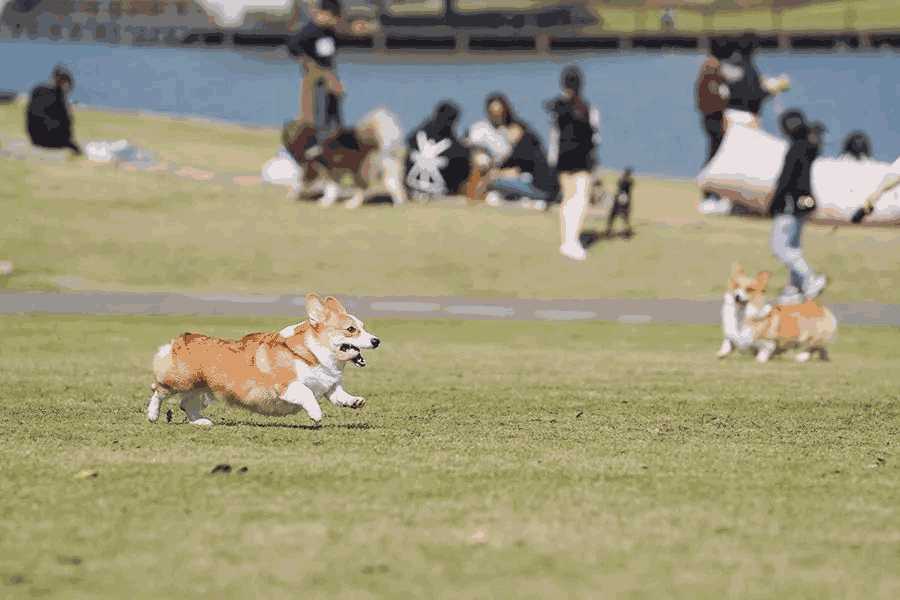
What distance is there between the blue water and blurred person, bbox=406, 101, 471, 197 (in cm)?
1838

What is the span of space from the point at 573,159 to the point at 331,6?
8158mm

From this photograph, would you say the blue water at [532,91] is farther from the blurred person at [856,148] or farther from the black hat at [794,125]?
the black hat at [794,125]

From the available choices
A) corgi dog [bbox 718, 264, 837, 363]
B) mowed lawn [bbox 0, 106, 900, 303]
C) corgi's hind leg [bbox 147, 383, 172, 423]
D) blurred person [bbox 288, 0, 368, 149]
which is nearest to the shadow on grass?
corgi's hind leg [bbox 147, 383, 172, 423]

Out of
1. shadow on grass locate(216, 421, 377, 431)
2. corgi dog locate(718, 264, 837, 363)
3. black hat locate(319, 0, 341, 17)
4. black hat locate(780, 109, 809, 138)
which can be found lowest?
corgi dog locate(718, 264, 837, 363)

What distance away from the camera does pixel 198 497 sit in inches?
358

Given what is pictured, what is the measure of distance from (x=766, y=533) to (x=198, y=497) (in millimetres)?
2530

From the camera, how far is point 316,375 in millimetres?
11359

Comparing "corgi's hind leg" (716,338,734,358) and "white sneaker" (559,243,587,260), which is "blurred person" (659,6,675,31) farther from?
"corgi's hind leg" (716,338,734,358)

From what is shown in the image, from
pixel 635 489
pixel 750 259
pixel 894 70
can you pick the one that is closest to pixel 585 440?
pixel 635 489

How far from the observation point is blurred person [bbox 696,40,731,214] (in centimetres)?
3550

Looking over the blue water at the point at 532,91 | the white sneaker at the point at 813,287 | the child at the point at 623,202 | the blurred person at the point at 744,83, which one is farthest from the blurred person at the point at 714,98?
the blue water at the point at 532,91

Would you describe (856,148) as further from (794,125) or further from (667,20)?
(667,20)

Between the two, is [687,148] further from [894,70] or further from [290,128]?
[290,128]

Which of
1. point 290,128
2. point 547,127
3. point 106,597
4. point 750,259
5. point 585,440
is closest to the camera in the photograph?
point 106,597
